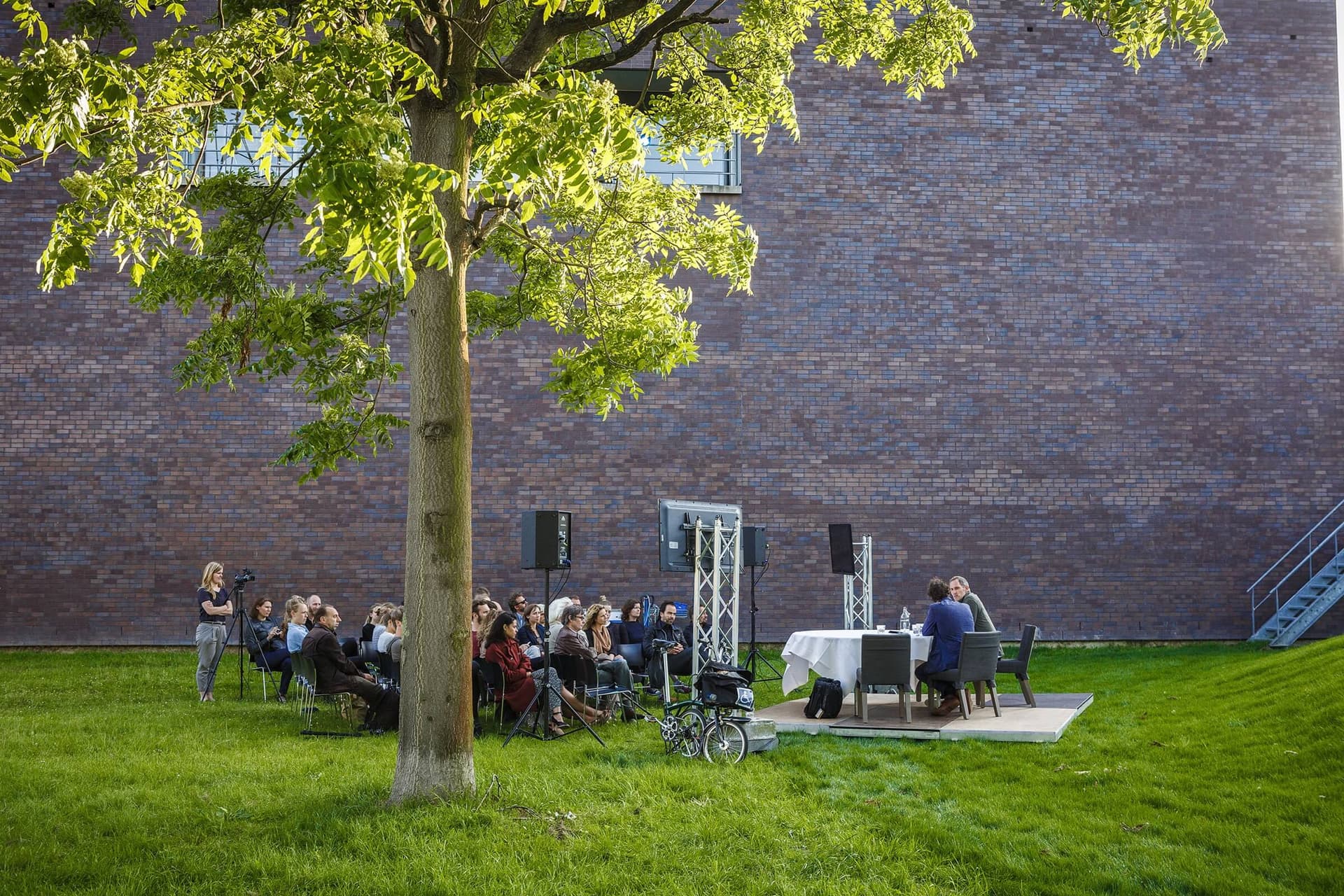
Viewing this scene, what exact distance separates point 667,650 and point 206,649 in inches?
186

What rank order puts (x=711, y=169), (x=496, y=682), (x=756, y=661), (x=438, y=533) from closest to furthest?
(x=438, y=533) → (x=496, y=682) → (x=756, y=661) → (x=711, y=169)

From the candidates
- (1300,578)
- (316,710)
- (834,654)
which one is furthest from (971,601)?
(1300,578)

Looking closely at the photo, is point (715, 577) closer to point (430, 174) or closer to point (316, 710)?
point (316, 710)

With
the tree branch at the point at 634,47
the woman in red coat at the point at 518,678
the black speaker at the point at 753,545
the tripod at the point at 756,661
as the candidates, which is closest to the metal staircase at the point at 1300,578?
the tripod at the point at 756,661

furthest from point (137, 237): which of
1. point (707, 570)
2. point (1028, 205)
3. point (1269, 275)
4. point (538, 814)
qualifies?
point (1269, 275)

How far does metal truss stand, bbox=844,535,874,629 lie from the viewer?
13.1 metres

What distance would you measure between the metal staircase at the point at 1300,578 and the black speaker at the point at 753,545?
26.3 ft

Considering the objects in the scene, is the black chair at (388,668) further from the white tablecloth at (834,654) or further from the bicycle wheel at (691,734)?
the white tablecloth at (834,654)

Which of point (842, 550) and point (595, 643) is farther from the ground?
point (842, 550)

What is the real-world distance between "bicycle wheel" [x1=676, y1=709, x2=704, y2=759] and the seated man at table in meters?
2.68

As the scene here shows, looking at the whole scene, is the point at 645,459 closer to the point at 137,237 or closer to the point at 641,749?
the point at 641,749

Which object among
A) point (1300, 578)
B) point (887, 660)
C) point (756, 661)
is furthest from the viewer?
point (1300, 578)

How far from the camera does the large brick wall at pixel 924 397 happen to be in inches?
613

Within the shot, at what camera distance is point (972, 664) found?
9.77 meters
